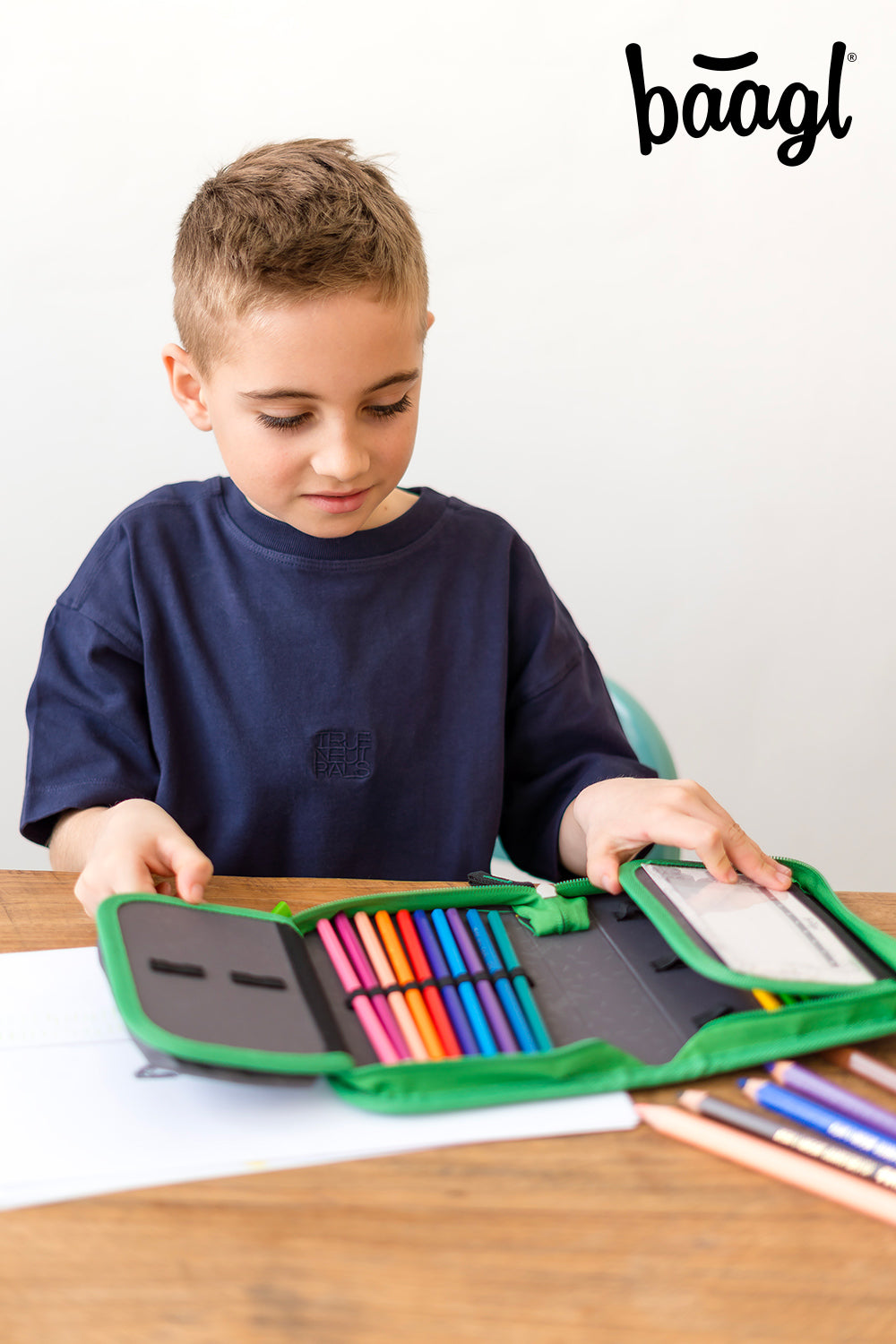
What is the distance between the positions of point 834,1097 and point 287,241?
52 cm

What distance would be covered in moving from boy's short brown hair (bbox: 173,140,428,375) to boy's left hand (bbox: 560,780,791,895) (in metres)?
0.31

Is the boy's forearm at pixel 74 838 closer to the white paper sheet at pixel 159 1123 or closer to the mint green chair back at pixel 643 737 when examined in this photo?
the white paper sheet at pixel 159 1123

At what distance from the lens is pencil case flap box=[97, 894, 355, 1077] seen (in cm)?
43

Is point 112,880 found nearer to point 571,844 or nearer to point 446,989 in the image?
point 446,989

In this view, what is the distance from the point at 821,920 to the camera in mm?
569

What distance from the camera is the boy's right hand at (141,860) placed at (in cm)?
57

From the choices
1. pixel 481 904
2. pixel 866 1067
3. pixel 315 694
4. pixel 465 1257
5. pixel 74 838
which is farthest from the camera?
pixel 315 694

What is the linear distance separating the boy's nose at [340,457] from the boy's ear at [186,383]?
113 millimetres

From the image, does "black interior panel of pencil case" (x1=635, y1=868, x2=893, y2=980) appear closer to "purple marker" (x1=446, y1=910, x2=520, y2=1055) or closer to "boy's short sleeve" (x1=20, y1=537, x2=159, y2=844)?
"purple marker" (x1=446, y1=910, x2=520, y2=1055)

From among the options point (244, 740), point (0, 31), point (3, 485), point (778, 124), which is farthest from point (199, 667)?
point (778, 124)

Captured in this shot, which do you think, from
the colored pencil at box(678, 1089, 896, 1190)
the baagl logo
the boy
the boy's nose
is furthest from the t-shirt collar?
the baagl logo

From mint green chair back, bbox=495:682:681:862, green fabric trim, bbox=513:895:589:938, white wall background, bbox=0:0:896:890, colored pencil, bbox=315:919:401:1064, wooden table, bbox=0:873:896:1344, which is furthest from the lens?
white wall background, bbox=0:0:896:890

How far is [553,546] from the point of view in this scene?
60.7 inches

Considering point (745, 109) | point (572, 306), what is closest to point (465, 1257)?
point (572, 306)
